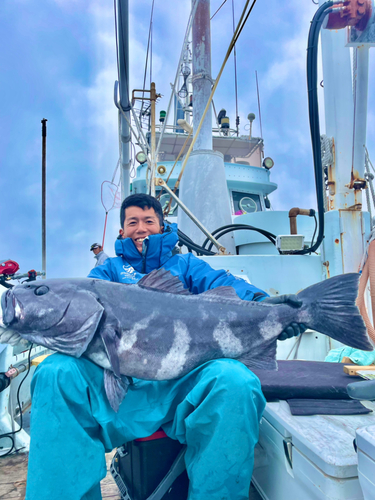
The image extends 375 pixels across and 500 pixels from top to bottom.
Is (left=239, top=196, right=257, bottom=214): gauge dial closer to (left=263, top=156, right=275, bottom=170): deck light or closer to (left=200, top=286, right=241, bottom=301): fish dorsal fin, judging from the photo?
(left=263, top=156, right=275, bottom=170): deck light

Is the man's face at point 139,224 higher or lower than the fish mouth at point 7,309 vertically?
higher

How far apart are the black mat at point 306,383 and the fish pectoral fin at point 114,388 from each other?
29.3 inches

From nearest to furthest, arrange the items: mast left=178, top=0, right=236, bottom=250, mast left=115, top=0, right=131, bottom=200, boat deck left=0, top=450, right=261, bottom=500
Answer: boat deck left=0, top=450, right=261, bottom=500 → mast left=115, top=0, right=131, bottom=200 → mast left=178, top=0, right=236, bottom=250

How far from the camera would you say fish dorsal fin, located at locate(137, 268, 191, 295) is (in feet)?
5.83

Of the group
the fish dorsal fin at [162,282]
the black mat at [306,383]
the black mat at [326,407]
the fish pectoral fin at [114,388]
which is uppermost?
the fish dorsal fin at [162,282]

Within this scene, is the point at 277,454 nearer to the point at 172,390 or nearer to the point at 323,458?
the point at 323,458

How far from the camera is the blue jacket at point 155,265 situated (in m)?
2.16

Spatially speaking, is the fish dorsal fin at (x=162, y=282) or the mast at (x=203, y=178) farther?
the mast at (x=203, y=178)

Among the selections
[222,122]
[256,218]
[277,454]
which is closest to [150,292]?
[277,454]

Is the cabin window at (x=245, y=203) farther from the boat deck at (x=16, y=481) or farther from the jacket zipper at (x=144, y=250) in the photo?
the boat deck at (x=16, y=481)

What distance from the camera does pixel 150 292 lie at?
1706mm

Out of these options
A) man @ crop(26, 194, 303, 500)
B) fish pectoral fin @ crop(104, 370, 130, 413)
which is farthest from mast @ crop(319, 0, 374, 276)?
fish pectoral fin @ crop(104, 370, 130, 413)

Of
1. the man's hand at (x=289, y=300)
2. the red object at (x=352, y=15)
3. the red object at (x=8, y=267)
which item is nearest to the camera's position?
the man's hand at (x=289, y=300)

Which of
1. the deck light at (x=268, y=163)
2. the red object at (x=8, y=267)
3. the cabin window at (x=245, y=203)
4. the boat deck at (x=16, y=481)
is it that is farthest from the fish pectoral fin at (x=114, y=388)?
the deck light at (x=268, y=163)
